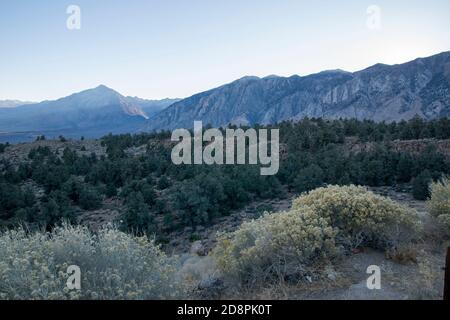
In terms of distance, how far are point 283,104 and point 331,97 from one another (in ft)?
57.2

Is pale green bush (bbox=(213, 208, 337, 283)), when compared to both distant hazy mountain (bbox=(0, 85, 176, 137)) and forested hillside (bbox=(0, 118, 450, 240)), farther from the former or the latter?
distant hazy mountain (bbox=(0, 85, 176, 137))

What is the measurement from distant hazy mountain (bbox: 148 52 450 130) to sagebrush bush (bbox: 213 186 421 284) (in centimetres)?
7753

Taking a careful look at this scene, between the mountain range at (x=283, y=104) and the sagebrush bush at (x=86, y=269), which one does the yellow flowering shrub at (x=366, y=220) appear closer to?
the sagebrush bush at (x=86, y=269)

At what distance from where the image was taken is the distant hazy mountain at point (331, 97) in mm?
94062

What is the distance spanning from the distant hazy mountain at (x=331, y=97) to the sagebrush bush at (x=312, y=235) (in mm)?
77528

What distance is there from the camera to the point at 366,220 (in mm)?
6445

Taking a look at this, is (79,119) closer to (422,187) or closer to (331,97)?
(331,97)

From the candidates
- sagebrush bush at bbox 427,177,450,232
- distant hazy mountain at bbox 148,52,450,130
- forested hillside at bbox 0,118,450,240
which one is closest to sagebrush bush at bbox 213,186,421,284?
sagebrush bush at bbox 427,177,450,232

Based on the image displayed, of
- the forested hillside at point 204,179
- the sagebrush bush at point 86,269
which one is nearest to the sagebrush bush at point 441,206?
the sagebrush bush at point 86,269

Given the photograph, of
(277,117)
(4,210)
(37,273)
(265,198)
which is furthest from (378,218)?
(277,117)

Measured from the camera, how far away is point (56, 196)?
723 inches

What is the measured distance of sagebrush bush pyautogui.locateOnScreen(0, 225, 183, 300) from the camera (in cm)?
424

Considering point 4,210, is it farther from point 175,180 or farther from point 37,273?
point 37,273
